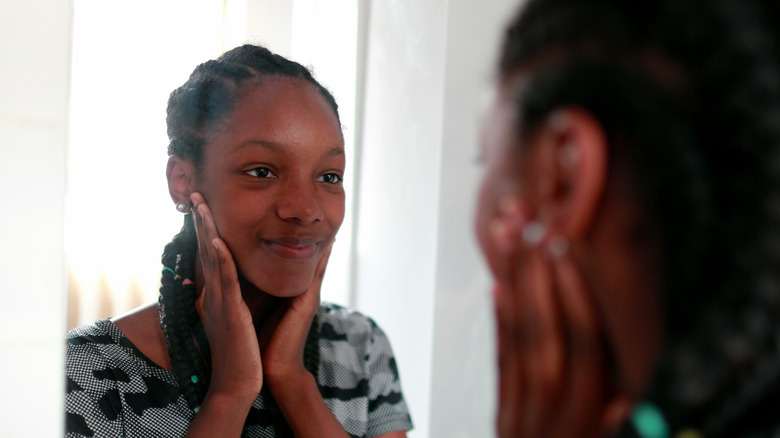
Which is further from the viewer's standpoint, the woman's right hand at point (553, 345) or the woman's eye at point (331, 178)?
the woman's eye at point (331, 178)

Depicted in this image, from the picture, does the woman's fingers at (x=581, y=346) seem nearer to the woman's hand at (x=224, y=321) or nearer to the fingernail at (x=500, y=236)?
the fingernail at (x=500, y=236)

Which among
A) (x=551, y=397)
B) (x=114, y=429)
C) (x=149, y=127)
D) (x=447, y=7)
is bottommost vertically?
(x=114, y=429)

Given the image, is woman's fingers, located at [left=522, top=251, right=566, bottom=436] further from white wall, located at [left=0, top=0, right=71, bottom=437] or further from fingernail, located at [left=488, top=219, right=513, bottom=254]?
white wall, located at [left=0, top=0, right=71, bottom=437]

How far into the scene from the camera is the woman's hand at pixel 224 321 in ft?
1.80

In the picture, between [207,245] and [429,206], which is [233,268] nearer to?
[207,245]

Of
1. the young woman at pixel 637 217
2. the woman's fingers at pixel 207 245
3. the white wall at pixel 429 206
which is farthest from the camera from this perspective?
the woman's fingers at pixel 207 245

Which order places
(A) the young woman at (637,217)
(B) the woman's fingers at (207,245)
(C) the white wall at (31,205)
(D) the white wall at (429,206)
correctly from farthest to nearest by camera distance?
1. (B) the woman's fingers at (207,245)
2. (D) the white wall at (429,206)
3. (C) the white wall at (31,205)
4. (A) the young woman at (637,217)

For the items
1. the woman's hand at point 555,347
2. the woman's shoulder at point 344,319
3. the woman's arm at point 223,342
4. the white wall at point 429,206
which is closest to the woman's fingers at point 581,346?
the woman's hand at point 555,347

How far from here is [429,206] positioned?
2.03ft

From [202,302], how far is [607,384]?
455 mm

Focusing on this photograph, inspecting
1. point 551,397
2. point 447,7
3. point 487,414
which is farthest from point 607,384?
point 447,7

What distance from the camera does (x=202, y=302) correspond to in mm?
598

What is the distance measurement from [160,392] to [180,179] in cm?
19

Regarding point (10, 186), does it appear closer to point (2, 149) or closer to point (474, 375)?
point (2, 149)
